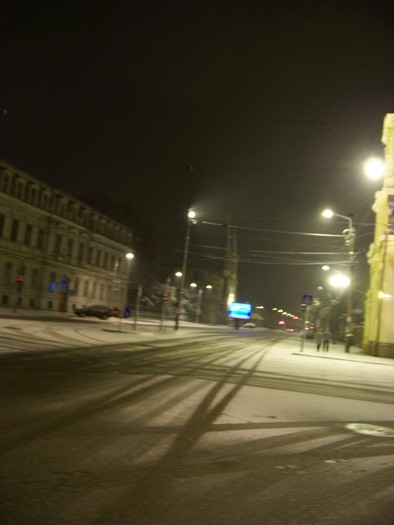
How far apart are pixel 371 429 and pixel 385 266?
2506 centimetres

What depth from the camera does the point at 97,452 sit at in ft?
19.7

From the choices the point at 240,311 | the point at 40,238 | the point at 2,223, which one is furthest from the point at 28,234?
the point at 240,311

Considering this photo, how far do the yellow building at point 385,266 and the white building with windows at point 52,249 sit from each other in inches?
913

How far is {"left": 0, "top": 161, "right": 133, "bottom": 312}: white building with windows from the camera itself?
156 ft

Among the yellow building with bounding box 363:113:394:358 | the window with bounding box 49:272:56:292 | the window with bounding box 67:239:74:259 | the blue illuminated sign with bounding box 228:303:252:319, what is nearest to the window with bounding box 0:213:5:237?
the window with bounding box 49:272:56:292

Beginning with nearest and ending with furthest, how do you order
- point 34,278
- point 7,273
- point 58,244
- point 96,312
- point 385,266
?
point 385,266 → point 7,273 → point 96,312 → point 34,278 → point 58,244

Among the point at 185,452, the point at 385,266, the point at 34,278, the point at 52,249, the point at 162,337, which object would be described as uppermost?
the point at 52,249

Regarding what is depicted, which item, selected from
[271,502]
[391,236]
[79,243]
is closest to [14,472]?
[271,502]

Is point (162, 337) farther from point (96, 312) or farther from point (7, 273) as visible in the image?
point (7, 273)

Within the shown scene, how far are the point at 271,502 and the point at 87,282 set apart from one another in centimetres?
6045

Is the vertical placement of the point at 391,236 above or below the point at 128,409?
above

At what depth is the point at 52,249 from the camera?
5497 cm

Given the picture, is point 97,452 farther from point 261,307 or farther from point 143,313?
point 261,307

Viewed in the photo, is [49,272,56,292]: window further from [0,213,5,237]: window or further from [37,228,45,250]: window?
[0,213,5,237]: window
